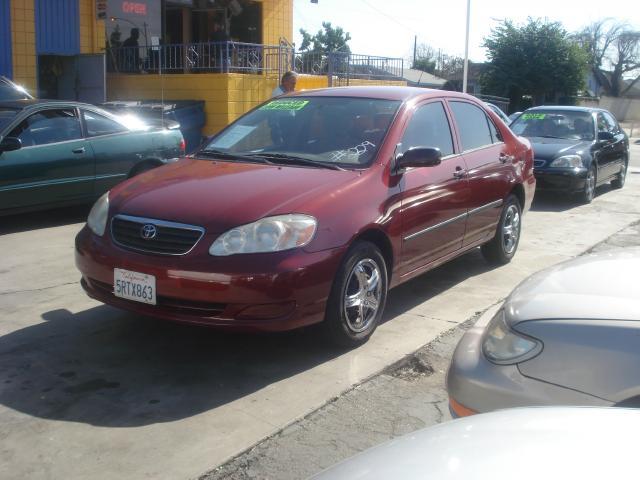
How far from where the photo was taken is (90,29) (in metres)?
16.5

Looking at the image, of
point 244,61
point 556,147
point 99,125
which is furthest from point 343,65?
point 99,125

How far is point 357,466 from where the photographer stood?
72.8 inches

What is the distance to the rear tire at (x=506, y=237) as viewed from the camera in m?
6.88

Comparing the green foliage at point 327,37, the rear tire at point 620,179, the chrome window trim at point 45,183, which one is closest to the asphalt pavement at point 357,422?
the chrome window trim at point 45,183

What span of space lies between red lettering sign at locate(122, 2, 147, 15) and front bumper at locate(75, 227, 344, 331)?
1430 cm

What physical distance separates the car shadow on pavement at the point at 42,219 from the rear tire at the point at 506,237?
4623 millimetres

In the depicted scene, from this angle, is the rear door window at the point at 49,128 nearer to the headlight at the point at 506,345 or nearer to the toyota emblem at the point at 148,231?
the toyota emblem at the point at 148,231

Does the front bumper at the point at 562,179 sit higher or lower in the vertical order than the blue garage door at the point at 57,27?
lower

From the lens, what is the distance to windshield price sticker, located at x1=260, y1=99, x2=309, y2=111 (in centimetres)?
572

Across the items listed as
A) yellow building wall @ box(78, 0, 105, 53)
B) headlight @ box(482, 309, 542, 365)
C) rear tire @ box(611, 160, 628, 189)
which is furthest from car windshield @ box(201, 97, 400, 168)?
yellow building wall @ box(78, 0, 105, 53)

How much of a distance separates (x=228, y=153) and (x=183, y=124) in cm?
980

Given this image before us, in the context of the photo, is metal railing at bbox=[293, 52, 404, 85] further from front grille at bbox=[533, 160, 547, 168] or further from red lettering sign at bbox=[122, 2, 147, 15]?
front grille at bbox=[533, 160, 547, 168]

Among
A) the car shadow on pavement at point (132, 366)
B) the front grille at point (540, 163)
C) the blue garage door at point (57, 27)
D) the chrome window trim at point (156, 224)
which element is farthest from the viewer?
the blue garage door at point (57, 27)

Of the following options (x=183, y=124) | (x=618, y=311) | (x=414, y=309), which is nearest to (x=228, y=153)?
(x=414, y=309)
